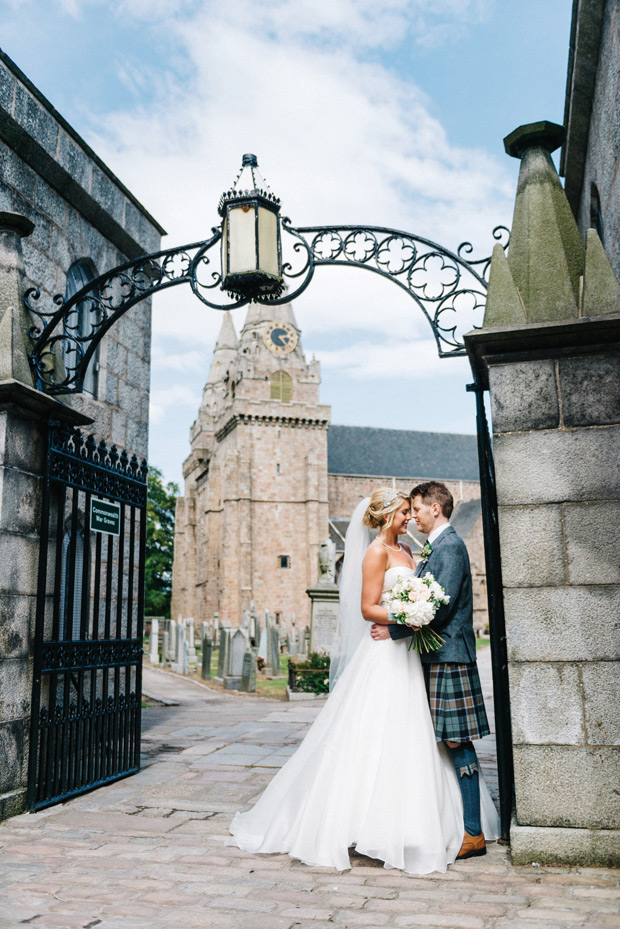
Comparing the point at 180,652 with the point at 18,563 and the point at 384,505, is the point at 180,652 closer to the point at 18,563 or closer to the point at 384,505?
the point at 18,563

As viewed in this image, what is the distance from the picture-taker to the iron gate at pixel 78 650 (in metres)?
5.28

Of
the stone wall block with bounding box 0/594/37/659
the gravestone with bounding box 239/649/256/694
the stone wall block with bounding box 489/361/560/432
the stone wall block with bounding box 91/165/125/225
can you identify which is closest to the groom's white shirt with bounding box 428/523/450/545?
the stone wall block with bounding box 489/361/560/432

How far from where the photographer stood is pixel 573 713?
3.87 m

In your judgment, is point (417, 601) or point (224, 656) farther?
point (224, 656)

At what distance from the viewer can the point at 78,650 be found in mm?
5566

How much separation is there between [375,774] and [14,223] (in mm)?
4654

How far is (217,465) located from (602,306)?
5273 cm

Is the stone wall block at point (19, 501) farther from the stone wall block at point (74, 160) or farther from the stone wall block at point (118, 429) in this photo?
the stone wall block at point (74, 160)

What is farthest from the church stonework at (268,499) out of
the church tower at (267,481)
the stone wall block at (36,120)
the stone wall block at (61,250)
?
the stone wall block at (36,120)

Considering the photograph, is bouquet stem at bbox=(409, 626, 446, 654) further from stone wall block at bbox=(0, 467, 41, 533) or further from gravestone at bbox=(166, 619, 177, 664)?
gravestone at bbox=(166, 619, 177, 664)

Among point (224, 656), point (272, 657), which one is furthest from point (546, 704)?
point (272, 657)

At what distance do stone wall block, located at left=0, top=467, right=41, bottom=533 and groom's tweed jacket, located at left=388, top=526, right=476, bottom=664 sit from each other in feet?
9.01

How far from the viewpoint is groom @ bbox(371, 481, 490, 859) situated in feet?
13.3

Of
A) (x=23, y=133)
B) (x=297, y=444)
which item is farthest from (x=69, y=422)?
(x=297, y=444)
